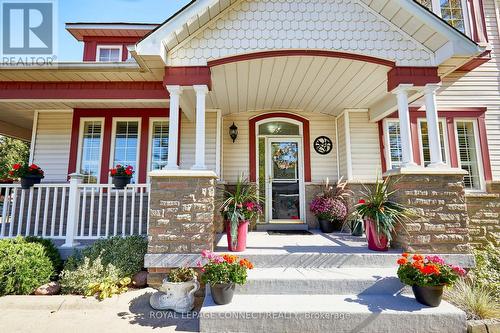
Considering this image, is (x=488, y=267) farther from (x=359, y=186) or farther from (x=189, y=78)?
(x=189, y=78)

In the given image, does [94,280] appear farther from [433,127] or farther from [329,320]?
[433,127]

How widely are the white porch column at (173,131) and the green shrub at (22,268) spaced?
1.93 meters

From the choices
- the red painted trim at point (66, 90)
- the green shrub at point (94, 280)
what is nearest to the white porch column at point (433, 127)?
the green shrub at point (94, 280)

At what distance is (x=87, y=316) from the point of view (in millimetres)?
2791

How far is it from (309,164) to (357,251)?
2626mm

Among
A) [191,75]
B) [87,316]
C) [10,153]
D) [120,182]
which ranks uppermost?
[10,153]

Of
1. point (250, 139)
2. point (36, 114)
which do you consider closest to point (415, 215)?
point (250, 139)

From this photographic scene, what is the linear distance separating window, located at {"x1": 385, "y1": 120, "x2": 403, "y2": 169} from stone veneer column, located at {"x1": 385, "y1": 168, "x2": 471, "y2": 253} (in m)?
2.00

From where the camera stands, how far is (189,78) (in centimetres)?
383

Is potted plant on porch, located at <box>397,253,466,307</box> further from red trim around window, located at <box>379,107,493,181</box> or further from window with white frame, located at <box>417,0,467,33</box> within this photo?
window with white frame, located at <box>417,0,467,33</box>

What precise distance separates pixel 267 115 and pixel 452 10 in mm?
4772

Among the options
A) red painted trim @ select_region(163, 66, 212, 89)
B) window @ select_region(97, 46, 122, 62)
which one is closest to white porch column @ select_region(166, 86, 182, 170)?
red painted trim @ select_region(163, 66, 212, 89)

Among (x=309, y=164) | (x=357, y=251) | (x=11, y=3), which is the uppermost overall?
(x=11, y=3)

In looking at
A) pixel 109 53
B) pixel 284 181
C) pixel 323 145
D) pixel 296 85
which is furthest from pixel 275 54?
pixel 109 53
